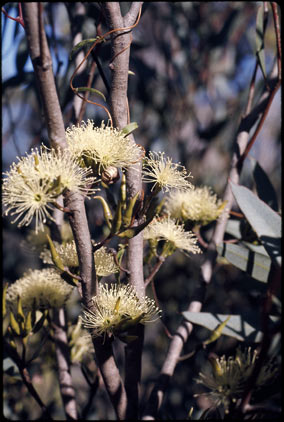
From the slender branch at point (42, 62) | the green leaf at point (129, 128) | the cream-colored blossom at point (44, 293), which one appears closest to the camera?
the slender branch at point (42, 62)

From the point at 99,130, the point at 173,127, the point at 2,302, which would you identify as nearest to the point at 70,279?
the point at 2,302

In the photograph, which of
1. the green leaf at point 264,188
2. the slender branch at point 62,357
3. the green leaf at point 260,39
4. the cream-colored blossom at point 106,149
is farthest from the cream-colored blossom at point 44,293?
the green leaf at point 260,39

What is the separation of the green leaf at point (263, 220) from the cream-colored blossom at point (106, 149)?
16 cm

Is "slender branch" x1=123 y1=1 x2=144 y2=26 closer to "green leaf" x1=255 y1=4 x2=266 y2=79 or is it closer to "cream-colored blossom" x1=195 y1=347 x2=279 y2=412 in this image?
"green leaf" x1=255 y1=4 x2=266 y2=79

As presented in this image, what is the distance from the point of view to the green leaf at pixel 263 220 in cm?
52

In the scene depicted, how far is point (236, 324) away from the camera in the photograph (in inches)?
23.4

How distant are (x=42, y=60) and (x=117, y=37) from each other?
0.15 meters

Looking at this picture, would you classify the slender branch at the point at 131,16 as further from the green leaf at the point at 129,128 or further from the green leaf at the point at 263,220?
the green leaf at the point at 263,220

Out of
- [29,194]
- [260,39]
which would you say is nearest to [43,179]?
[29,194]

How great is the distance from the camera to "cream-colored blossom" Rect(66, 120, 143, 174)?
1.66ft

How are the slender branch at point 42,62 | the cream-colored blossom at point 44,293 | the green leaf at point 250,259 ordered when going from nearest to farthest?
1. the slender branch at point 42,62
2. the green leaf at point 250,259
3. the cream-colored blossom at point 44,293

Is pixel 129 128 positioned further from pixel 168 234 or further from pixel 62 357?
pixel 62 357

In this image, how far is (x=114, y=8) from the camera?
0.51 m

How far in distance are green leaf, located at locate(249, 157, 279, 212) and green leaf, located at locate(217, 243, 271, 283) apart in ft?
0.41
